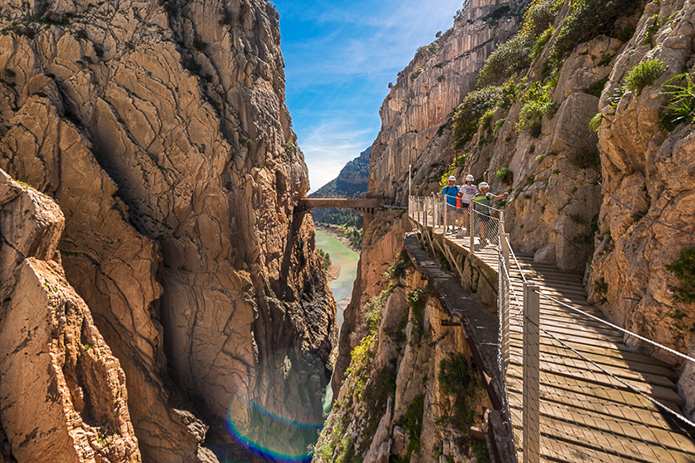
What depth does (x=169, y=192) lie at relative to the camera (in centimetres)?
1691

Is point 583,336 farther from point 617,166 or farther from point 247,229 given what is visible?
point 247,229

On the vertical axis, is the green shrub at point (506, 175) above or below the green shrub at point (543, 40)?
below

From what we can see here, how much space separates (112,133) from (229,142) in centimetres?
649

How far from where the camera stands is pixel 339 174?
169125mm

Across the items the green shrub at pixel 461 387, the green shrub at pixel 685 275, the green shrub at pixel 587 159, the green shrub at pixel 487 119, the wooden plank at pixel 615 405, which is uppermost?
the green shrub at pixel 487 119

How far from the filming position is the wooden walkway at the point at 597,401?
246cm

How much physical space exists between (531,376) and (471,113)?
23798mm

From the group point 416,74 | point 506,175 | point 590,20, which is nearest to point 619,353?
point 506,175

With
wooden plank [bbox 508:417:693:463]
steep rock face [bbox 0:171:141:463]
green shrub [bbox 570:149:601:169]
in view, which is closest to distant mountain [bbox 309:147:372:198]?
steep rock face [bbox 0:171:141:463]

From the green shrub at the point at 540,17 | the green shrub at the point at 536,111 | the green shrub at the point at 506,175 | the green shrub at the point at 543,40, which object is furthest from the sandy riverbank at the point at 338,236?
the green shrub at the point at 536,111

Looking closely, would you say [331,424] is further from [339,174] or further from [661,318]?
[339,174]

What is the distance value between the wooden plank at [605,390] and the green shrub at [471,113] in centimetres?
2198

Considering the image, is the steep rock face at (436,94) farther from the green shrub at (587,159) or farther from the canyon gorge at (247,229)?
A: the green shrub at (587,159)

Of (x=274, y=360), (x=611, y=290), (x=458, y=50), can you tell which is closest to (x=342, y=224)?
(x=458, y=50)
